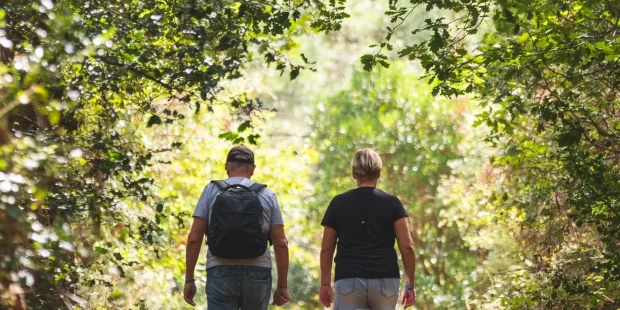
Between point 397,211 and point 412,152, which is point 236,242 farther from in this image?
point 412,152

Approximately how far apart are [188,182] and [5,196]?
1423cm

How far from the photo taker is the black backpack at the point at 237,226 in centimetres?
629

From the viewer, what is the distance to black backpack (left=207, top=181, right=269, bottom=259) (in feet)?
20.6

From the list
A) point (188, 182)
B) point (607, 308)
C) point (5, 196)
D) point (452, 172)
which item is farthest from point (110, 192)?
point (452, 172)

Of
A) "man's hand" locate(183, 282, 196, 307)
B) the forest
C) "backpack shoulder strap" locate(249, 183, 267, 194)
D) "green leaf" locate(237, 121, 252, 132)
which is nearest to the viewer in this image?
the forest

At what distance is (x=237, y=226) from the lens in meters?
6.30

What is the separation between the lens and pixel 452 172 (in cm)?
2545

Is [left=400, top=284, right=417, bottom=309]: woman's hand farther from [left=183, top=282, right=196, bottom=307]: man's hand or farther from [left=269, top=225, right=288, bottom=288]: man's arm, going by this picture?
[left=183, top=282, right=196, bottom=307]: man's hand

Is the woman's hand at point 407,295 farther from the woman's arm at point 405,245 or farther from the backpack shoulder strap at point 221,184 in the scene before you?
the backpack shoulder strap at point 221,184

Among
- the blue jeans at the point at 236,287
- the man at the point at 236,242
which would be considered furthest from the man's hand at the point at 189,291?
the blue jeans at the point at 236,287

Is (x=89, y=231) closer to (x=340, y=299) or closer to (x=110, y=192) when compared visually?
(x=110, y=192)

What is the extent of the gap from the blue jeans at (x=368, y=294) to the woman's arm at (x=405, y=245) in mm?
213

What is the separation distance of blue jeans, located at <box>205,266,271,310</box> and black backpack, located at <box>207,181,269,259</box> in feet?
0.35

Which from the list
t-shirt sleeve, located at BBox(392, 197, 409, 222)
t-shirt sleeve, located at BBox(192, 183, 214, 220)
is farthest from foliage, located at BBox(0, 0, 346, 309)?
t-shirt sleeve, located at BBox(392, 197, 409, 222)
